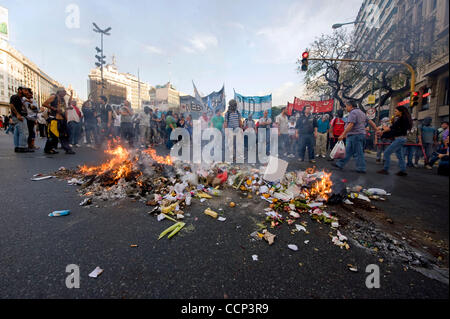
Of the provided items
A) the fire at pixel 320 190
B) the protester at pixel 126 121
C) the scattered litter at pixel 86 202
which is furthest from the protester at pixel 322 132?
the scattered litter at pixel 86 202

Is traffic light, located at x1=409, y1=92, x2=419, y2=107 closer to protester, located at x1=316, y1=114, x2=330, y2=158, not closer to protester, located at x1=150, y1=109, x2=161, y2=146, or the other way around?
protester, located at x1=316, y1=114, x2=330, y2=158

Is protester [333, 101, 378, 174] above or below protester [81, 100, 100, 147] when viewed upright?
below

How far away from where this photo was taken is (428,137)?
6.55 metres

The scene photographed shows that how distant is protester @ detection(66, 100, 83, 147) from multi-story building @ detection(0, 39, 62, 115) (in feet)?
260

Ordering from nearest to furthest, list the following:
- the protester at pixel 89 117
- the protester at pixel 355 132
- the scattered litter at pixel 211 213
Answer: the scattered litter at pixel 211 213
the protester at pixel 355 132
the protester at pixel 89 117

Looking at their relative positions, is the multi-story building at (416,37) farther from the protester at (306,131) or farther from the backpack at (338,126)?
the protester at (306,131)

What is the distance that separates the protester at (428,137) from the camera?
6.22m

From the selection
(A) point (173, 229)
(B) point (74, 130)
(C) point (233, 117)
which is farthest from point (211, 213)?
(B) point (74, 130)

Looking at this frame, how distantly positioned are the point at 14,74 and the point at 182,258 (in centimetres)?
10972

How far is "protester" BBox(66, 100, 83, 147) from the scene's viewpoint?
27.3 feet

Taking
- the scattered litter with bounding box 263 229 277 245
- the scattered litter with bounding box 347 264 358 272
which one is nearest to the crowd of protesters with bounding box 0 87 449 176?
the scattered litter with bounding box 347 264 358 272

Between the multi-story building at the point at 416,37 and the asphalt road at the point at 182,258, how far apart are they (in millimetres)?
644

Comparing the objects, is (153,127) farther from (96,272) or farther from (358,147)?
(96,272)

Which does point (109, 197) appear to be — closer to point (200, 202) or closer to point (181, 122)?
point (200, 202)
